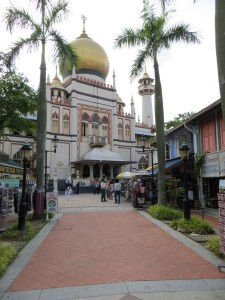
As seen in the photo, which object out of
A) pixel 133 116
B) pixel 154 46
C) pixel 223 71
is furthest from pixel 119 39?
pixel 133 116

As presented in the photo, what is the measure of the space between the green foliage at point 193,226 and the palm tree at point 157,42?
330 cm

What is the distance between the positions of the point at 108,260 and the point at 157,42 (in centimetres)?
1121

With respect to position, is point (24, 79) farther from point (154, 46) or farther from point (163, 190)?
point (163, 190)

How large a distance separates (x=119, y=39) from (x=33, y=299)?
1252 cm

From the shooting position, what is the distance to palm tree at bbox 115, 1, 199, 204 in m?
13.1

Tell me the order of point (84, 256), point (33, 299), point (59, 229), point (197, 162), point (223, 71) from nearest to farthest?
point (33, 299)
point (223, 71)
point (84, 256)
point (59, 229)
point (197, 162)

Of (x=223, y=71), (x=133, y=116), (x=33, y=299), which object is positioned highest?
(x=133, y=116)

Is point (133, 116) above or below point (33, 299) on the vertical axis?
above

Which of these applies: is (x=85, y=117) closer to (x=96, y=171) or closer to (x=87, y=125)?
(x=87, y=125)

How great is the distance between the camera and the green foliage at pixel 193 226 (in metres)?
8.87

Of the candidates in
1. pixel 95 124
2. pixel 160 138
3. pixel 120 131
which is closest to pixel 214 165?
pixel 160 138

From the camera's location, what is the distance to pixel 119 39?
539 inches

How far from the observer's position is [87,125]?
38375 millimetres

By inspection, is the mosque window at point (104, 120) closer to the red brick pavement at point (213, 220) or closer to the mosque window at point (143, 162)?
the mosque window at point (143, 162)
